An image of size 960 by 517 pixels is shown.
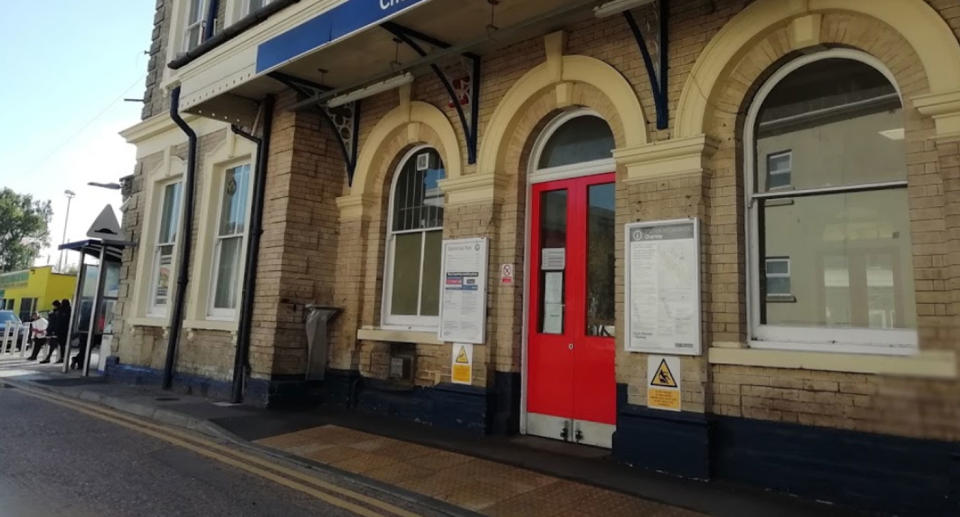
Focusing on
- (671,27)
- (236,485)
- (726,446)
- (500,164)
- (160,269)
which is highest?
(671,27)

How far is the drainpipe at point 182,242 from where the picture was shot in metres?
10.4

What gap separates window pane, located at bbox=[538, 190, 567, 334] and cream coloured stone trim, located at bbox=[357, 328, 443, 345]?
4.78 feet

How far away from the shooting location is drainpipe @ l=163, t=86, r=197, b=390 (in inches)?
409

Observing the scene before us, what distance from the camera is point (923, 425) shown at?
0.94 metres

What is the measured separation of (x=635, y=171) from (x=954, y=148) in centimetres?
252

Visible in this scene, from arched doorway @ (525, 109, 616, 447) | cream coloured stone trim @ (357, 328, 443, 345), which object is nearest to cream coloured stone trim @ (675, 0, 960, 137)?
arched doorway @ (525, 109, 616, 447)

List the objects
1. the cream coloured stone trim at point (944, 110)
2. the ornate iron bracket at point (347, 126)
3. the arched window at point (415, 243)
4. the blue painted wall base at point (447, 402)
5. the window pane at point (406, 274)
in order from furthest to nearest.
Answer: the ornate iron bracket at point (347, 126) → the window pane at point (406, 274) → the arched window at point (415, 243) → the blue painted wall base at point (447, 402) → the cream coloured stone trim at point (944, 110)

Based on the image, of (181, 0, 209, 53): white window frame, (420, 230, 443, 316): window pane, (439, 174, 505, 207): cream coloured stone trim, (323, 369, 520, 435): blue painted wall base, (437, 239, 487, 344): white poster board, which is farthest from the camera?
(181, 0, 209, 53): white window frame

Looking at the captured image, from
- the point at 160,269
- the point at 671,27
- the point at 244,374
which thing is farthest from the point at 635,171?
the point at 160,269

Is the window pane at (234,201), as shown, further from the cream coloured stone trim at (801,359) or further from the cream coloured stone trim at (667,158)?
the cream coloured stone trim at (801,359)

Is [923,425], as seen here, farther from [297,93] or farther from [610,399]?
[297,93]

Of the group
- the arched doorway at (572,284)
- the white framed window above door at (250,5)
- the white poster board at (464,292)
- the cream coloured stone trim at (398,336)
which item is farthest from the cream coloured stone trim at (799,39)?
the white framed window above door at (250,5)

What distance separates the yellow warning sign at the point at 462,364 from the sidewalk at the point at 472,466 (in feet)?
2.11

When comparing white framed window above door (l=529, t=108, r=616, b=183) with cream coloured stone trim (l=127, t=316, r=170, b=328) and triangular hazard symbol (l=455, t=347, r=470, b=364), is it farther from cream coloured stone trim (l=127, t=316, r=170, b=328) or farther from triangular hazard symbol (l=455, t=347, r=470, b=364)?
cream coloured stone trim (l=127, t=316, r=170, b=328)
